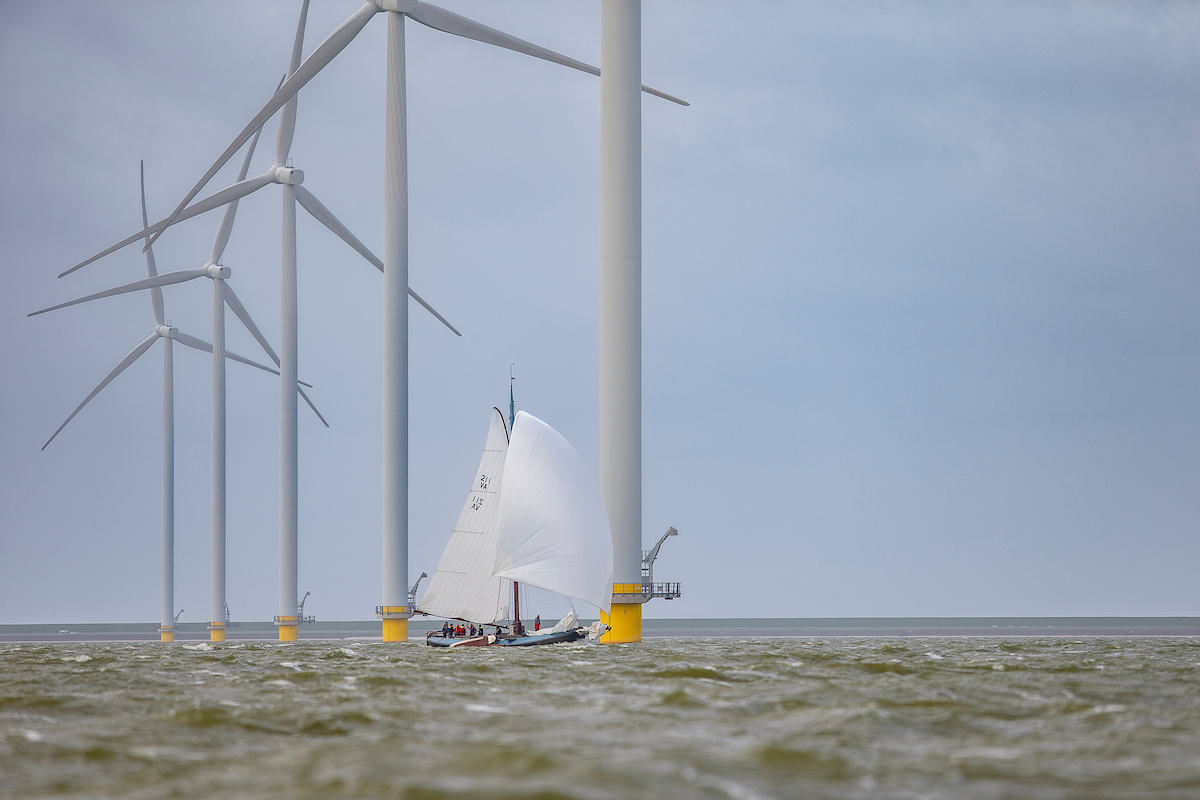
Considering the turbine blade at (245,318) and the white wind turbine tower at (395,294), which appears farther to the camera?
the turbine blade at (245,318)

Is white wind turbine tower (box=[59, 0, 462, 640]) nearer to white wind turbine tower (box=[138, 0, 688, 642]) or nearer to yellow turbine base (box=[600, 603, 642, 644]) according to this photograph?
white wind turbine tower (box=[138, 0, 688, 642])

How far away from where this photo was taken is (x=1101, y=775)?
14.5 metres

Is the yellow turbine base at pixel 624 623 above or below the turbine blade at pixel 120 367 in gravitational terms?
below

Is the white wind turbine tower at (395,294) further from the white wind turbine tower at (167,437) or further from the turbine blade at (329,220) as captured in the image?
the white wind turbine tower at (167,437)

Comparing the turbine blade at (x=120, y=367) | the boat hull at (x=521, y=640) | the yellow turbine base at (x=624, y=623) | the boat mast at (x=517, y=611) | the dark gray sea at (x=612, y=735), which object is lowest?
the boat hull at (x=521, y=640)

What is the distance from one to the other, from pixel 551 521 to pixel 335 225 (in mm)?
38848

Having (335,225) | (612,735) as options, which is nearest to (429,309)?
(335,225)

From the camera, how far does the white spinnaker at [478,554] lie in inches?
2667

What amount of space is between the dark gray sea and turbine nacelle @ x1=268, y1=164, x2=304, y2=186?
2202 inches

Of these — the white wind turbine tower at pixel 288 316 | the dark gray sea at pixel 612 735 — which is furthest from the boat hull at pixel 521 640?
the dark gray sea at pixel 612 735

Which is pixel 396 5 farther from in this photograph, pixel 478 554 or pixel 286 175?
pixel 478 554

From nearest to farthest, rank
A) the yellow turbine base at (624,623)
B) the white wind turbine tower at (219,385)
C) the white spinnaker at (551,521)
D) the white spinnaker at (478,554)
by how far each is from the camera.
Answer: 1. the yellow turbine base at (624,623)
2. the white spinnaker at (551,521)
3. the white spinnaker at (478,554)
4. the white wind turbine tower at (219,385)

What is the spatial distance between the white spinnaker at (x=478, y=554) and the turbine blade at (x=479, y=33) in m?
18.7

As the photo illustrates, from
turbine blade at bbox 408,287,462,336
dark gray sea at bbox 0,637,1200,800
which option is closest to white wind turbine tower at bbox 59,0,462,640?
turbine blade at bbox 408,287,462,336
